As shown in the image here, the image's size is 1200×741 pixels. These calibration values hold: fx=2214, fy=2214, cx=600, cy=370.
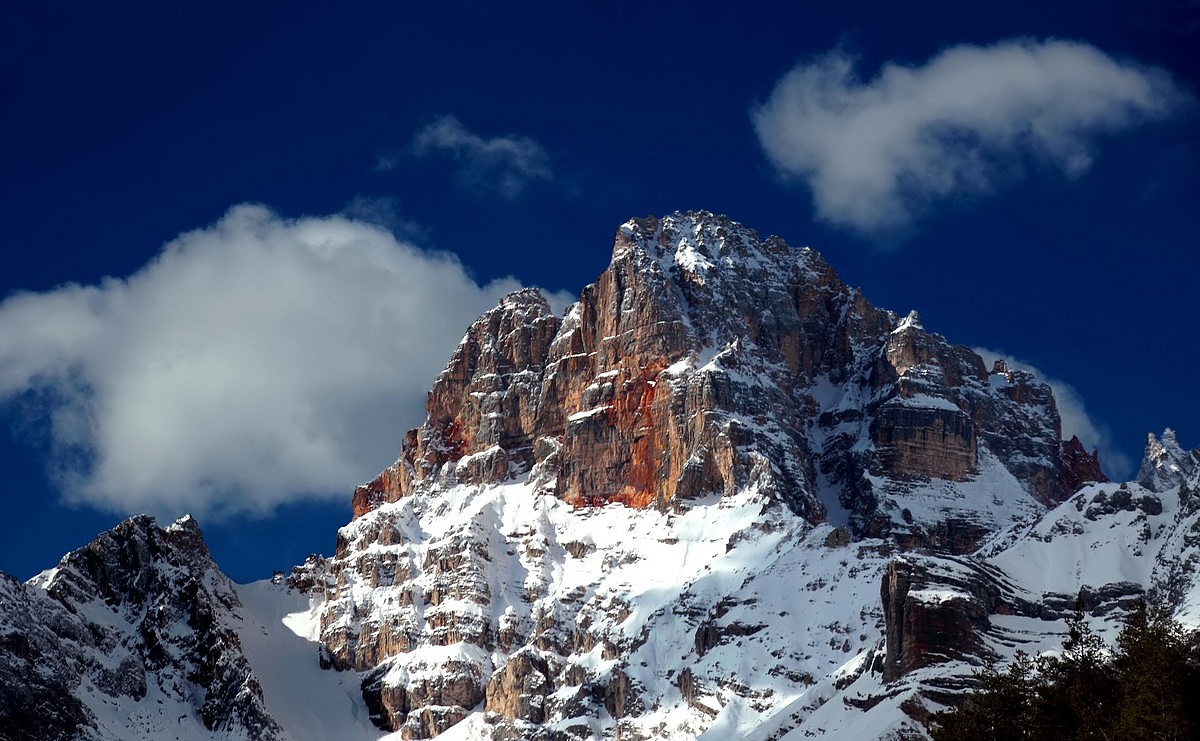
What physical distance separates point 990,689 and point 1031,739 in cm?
1309

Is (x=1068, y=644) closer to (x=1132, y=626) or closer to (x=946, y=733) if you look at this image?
(x=1132, y=626)

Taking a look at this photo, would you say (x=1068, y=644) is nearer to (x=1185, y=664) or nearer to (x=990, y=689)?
(x=990, y=689)

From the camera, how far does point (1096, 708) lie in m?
152

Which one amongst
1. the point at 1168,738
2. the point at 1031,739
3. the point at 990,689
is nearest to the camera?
the point at 1168,738

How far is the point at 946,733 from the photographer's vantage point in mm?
151625

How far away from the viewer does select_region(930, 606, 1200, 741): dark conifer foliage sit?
467 ft

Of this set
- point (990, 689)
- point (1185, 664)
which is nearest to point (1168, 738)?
point (1185, 664)

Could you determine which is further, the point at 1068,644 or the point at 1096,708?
the point at 1068,644

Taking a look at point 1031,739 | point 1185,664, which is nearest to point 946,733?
point 1031,739

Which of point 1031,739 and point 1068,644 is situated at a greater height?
point 1068,644

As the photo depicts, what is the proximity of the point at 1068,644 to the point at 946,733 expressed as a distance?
1961cm

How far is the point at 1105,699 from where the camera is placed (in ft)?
508

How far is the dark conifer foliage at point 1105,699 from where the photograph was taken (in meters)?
142

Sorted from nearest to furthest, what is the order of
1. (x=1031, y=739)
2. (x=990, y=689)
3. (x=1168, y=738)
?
(x=1168, y=738)
(x=1031, y=739)
(x=990, y=689)
